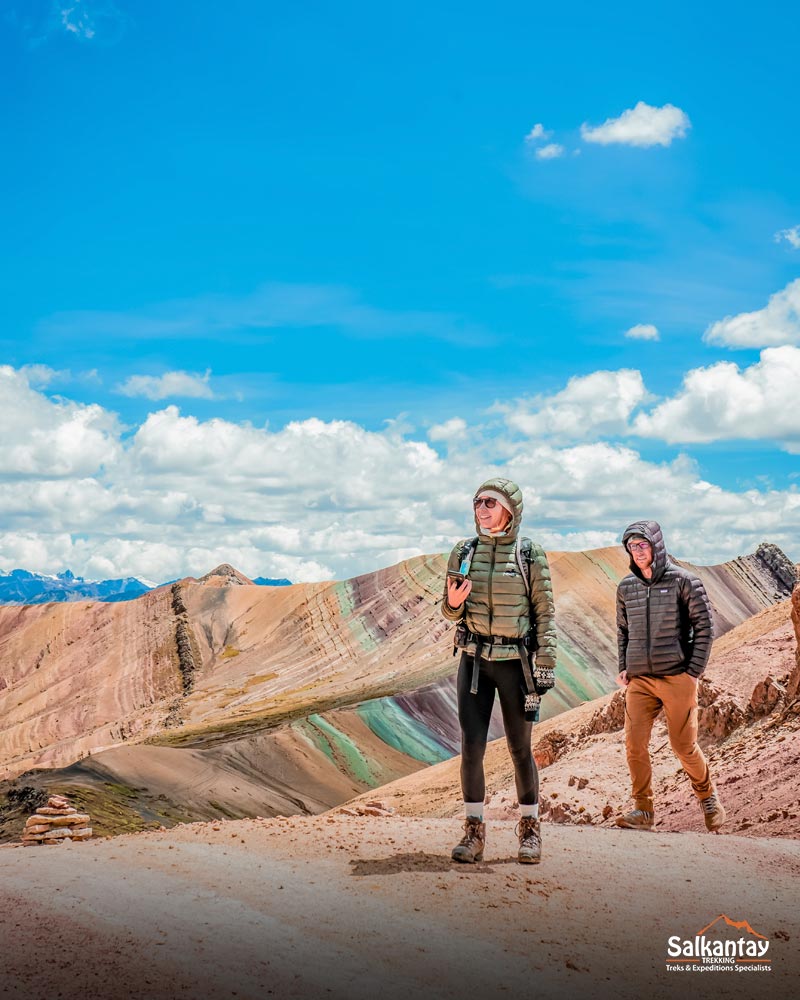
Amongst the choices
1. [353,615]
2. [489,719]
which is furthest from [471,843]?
[353,615]

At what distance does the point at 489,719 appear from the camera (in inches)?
250

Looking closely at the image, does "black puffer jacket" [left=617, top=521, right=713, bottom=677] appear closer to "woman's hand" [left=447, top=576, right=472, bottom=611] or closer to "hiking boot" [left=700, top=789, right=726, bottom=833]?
"hiking boot" [left=700, top=789, right=726, bottom=833]

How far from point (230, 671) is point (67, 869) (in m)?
45.9

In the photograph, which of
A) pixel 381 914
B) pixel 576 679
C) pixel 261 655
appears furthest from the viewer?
pixel 261 655

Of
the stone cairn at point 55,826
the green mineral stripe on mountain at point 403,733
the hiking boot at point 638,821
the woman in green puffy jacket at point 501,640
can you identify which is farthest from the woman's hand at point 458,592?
the green mineral stripe on mountain at point 403,733

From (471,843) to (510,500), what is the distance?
2.34 m

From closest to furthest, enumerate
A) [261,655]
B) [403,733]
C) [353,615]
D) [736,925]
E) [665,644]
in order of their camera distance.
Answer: [736,925] → [665,644] → [403,733] → [353,615] → [261,655]

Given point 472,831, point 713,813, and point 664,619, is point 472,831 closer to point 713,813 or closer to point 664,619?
point 664,619

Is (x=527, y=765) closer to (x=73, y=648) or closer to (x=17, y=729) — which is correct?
(x=17, y=729)

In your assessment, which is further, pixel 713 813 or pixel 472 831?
pixel 713 813

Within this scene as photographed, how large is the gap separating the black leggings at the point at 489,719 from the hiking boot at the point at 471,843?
0.16m

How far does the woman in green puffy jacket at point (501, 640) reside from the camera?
635cm

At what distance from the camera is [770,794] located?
27.3ft

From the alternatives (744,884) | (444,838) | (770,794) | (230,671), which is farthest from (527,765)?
(230,671)
